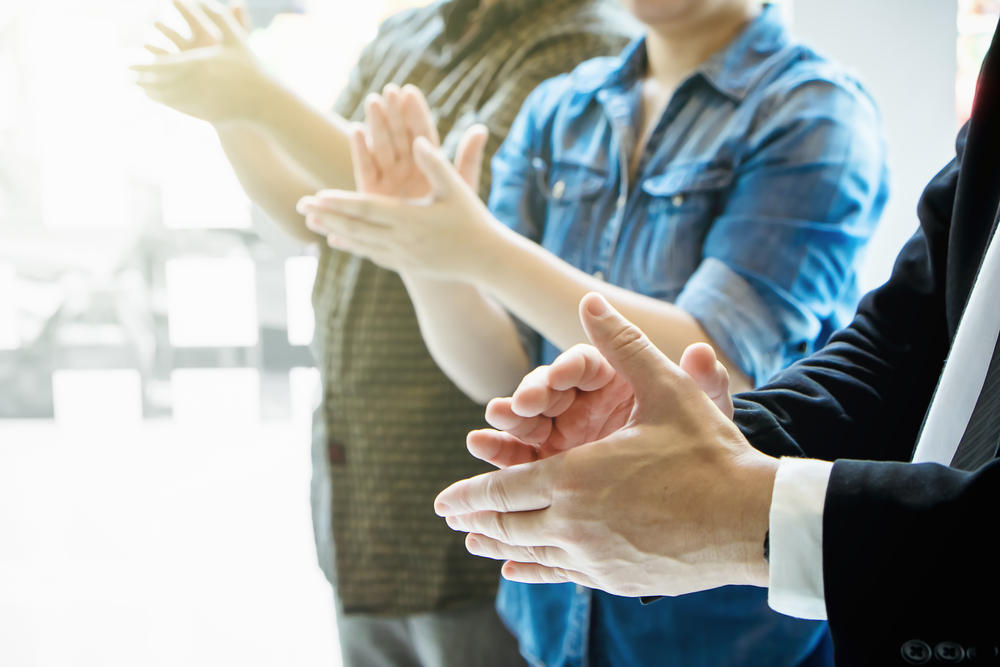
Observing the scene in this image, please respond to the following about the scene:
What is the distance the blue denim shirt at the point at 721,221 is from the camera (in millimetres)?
690

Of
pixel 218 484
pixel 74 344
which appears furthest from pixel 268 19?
pixel 218 484

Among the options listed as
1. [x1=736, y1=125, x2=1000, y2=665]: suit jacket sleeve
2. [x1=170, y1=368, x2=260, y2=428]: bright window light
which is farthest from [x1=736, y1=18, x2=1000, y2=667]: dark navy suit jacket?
[x1=170, y1=368, x2=260, y2=428]: bright window light

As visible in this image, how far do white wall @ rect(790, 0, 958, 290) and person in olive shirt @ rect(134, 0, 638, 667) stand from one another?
329mm

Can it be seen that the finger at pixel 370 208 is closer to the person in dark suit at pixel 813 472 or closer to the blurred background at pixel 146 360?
the person in dark suit at pixel 813 472

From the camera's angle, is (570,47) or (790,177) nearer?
(790,177)

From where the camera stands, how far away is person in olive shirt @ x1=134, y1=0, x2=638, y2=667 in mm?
940

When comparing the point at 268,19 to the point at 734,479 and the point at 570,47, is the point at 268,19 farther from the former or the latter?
the point at 734,479

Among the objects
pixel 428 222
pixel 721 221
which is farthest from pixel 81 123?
pixel 721 221

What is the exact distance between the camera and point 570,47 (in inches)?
37.9

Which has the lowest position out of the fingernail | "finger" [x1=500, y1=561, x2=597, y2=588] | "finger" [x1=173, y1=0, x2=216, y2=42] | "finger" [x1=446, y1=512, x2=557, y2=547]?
"finger" [x1=500, y1=561, x2=597, y2=588]

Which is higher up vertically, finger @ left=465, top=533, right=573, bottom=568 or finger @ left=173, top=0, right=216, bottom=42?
finger @ left=173, top=0, right=216, bottom=42

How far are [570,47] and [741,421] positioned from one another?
1.98 feet

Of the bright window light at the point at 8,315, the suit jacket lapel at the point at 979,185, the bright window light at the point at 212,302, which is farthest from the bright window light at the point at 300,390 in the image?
the suit jacket lapel at the point at 979,185

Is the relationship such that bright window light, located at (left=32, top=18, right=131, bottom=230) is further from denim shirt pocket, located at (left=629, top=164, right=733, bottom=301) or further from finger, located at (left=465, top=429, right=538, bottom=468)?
finger, located at (left=465, top=429, right=538, bottom=468)
